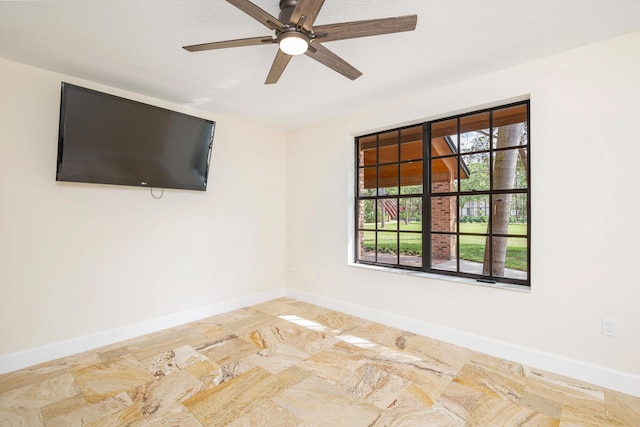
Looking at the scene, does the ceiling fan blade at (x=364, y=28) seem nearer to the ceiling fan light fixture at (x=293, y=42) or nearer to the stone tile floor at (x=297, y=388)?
the ceiling fan light fixture at (x=293, y=42)

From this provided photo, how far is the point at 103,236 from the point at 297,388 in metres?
2.37

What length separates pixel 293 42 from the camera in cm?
180

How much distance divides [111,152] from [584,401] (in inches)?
169

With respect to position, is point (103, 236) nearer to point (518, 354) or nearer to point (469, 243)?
point (469, 243)

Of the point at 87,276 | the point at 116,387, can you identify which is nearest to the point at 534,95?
the point at 116,387

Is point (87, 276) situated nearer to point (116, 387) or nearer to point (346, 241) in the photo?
point (116, 387)

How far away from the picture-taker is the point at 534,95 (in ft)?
8.70

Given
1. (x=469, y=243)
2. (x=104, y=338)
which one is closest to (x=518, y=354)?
(x=469, y=243)

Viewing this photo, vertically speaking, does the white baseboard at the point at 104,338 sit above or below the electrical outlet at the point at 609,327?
below

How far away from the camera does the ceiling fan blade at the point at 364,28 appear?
1670 millimetres

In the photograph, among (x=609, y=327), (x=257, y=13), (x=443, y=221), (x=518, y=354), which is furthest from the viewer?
(x=443, y=221)

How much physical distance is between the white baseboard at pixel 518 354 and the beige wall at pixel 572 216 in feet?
0.11

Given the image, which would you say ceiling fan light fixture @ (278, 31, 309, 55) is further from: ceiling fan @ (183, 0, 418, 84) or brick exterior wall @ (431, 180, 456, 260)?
brick exterior wall @ (431, 180, 456, 260)

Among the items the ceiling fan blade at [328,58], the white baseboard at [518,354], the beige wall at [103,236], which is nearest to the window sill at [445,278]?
the white baseboard at [518,354]
